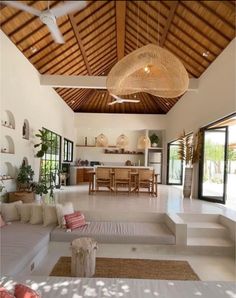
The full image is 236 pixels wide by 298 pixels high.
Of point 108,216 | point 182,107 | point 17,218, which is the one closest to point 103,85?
point 182,107

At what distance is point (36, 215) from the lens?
5.12 metres

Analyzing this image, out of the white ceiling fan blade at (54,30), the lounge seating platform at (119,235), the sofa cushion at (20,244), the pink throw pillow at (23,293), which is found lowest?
the lounge seating platform at (119,235)

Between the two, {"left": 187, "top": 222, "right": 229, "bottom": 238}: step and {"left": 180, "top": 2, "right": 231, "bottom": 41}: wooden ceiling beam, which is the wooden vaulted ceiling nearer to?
{"left": 180, "top": 2, "right": 231, "bottom": 41}: wooden ceiling beam

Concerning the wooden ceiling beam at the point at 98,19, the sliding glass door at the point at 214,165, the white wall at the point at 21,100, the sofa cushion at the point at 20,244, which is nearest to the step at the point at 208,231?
the sliding glass door at the point at 214,165

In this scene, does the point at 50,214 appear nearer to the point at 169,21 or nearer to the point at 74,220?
the point at 74,220

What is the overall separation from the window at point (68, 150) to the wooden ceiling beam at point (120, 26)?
16.8 feet

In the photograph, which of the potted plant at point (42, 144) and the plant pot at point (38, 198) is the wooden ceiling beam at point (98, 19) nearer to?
the potted plant at point (42, 144)

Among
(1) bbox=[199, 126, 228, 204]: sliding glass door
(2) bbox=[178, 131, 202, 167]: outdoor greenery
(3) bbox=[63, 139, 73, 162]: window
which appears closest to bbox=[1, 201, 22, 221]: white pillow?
(1) bbox=[199, 126, 228, 204]: sliding glass door

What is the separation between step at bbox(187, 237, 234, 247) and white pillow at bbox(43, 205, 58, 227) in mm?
2635

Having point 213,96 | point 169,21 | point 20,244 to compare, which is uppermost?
point 169,21

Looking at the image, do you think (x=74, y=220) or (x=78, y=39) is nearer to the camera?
(x=74, y=220)

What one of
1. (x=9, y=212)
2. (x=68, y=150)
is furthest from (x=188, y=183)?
(x=68, y=150)

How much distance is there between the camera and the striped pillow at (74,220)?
497 centimetres

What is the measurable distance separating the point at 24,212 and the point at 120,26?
17.1 ft
